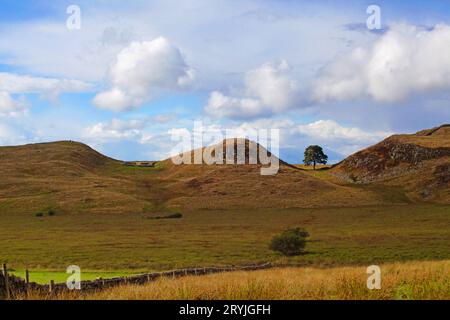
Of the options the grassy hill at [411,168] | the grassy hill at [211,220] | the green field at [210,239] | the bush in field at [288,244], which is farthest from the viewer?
the grassy hill at [411,168]

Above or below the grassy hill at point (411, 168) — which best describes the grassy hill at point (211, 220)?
below

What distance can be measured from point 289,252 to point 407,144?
135 metres

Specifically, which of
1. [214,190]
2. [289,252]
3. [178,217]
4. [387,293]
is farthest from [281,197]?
[387,293]

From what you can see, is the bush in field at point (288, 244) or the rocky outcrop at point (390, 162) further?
the rocky outcrop at point (390, 162)

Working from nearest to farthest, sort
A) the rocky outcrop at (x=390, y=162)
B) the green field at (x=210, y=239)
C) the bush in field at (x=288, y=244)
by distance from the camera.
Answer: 1. the green field at (x=210, y=239)
2. the bush in field at (x=288, y=244)
3. the rocky outcrop at (x=390, y=162)

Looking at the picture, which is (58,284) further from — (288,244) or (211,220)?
(211,220)

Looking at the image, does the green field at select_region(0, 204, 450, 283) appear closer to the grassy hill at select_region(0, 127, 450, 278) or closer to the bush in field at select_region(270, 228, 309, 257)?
the grassy hill at select_region(0, 127, 450, 278)

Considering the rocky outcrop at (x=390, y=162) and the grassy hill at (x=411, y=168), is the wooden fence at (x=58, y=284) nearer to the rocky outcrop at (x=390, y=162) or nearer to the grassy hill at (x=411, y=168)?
the grassy hill at (x=411, y=168)

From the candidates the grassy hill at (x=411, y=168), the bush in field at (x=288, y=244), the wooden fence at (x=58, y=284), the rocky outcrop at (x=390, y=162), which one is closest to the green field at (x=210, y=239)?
the bush in field at (x=288, y=244)

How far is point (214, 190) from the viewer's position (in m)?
162

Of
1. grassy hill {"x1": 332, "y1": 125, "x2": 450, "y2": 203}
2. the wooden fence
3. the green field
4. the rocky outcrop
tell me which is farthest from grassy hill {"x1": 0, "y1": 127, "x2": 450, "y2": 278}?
the wooden fence

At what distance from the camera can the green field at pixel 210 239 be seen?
6212 cm

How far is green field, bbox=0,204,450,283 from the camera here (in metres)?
62.1
